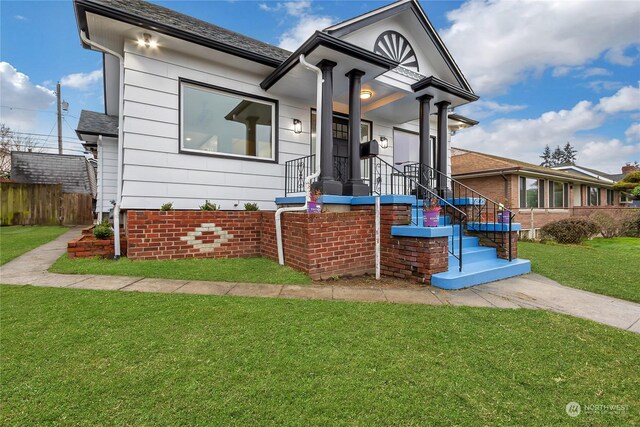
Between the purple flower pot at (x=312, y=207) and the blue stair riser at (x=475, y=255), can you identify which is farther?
the blue stair riser at (x=475, y=255)

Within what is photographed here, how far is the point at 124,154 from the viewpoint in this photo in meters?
5.22

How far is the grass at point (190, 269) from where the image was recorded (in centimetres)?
415

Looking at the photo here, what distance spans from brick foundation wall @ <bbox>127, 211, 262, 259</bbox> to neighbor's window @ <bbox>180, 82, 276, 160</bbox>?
5.08 feet

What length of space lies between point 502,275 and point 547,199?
14.6m

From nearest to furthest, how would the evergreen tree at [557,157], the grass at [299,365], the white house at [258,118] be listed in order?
the grass at [299,365]
the white house at [258,118]
the evergreen tree at [557,157]

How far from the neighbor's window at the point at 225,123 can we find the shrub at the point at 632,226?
17904mm

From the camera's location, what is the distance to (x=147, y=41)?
5258 mm

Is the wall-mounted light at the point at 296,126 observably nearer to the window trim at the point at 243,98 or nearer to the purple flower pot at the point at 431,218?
the window trim at the point at 243,98

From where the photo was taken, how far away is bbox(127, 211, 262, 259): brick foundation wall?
4.80 meters

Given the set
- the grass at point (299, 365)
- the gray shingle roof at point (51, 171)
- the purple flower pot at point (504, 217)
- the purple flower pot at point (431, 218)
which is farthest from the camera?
the gray shingle roof at point (51, 171)

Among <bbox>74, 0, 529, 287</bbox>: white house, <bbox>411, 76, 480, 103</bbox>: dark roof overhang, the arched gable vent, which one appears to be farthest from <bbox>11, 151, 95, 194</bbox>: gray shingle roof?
<bbox>411, 76, 480, 103</bbox>: dark roof overhang

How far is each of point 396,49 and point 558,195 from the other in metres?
15.7

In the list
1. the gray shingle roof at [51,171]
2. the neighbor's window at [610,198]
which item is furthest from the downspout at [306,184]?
the neighbor's window at [610,198]

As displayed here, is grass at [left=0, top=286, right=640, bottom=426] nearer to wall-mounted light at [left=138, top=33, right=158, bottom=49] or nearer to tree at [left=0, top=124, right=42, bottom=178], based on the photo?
wall-mounted light at [left=138, top=33, right=158, bottom=49]
